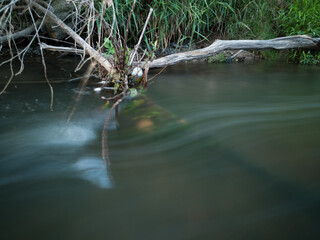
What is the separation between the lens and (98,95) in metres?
2.53

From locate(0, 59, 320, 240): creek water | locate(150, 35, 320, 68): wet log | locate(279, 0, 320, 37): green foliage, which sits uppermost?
locate(279, 0, 320, 37): green foliage

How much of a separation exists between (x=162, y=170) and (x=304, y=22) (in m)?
4.12

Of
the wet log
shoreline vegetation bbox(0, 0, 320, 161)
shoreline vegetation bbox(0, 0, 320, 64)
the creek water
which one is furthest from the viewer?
shoreline vegetation bbox(0, 0, 320, 64)

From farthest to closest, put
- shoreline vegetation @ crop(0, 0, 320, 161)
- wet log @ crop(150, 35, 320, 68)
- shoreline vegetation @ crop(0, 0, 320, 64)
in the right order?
shoreline vegetation @ crop(0, 0, 320, 64)
wet log @ crop(150, 35, 320, 68)
shoreline vegetation @ crop(0, 0, 320, 161)

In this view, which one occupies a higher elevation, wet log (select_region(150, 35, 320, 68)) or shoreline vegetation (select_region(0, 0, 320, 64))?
shoreline vegetation (select_region(0, 0, 320, 64))

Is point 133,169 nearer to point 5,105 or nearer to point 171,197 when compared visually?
Answer: point 171,197

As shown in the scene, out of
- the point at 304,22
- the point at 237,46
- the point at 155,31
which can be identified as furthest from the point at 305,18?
the point at 155,31

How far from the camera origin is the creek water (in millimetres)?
934

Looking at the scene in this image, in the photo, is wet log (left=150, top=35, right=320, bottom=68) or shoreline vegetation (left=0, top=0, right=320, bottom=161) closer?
shoreline vegetation (left=0, top=0, right=320, bottom=161)

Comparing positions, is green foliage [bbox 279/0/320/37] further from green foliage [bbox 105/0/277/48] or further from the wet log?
green foliage [bbox 105/0/277/48]

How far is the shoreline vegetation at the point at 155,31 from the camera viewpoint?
271 centimetres

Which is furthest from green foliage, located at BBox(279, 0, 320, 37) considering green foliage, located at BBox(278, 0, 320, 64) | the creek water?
the creek water

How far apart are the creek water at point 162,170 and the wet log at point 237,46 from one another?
42.5 inches

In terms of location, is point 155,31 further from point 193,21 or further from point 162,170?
point 162,170
